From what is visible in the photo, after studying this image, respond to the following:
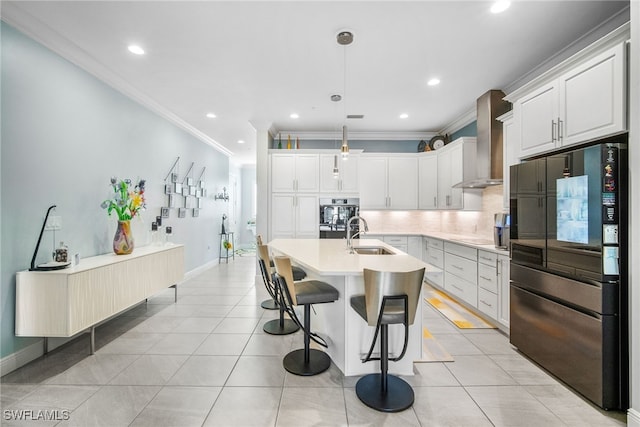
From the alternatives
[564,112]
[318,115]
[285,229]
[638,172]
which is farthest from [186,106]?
[638,172]

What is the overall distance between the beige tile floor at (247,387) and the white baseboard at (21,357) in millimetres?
58

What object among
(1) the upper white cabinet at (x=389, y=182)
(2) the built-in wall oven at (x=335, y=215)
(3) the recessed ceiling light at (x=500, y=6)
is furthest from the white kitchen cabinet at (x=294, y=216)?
(3) the recessed ceiling light at (x=500, y=6)

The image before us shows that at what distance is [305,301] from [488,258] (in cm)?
229

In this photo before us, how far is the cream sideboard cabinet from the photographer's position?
7.84 feet

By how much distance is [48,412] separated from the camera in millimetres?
1916

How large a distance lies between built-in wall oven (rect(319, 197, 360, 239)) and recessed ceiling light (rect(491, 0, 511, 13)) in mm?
3572

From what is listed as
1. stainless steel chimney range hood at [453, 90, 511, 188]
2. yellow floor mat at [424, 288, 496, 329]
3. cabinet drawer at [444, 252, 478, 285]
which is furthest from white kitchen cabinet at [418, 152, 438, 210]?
yellow floor mat at [424, 288, 496, 329]

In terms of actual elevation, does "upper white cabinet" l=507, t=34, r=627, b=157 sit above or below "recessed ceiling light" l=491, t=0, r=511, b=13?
below

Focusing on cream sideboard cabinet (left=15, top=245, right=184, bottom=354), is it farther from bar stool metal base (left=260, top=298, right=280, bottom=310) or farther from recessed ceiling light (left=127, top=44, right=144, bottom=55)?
recessed ceiling light (left=127, top=44, right=144, bottom=55)

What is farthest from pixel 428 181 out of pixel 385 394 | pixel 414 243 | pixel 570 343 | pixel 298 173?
pixel 385 394

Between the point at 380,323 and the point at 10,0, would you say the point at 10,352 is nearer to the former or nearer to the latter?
the point at 10,0

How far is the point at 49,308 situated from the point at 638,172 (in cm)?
425

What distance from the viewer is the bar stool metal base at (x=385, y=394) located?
194cm

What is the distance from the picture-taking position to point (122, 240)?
333cm
